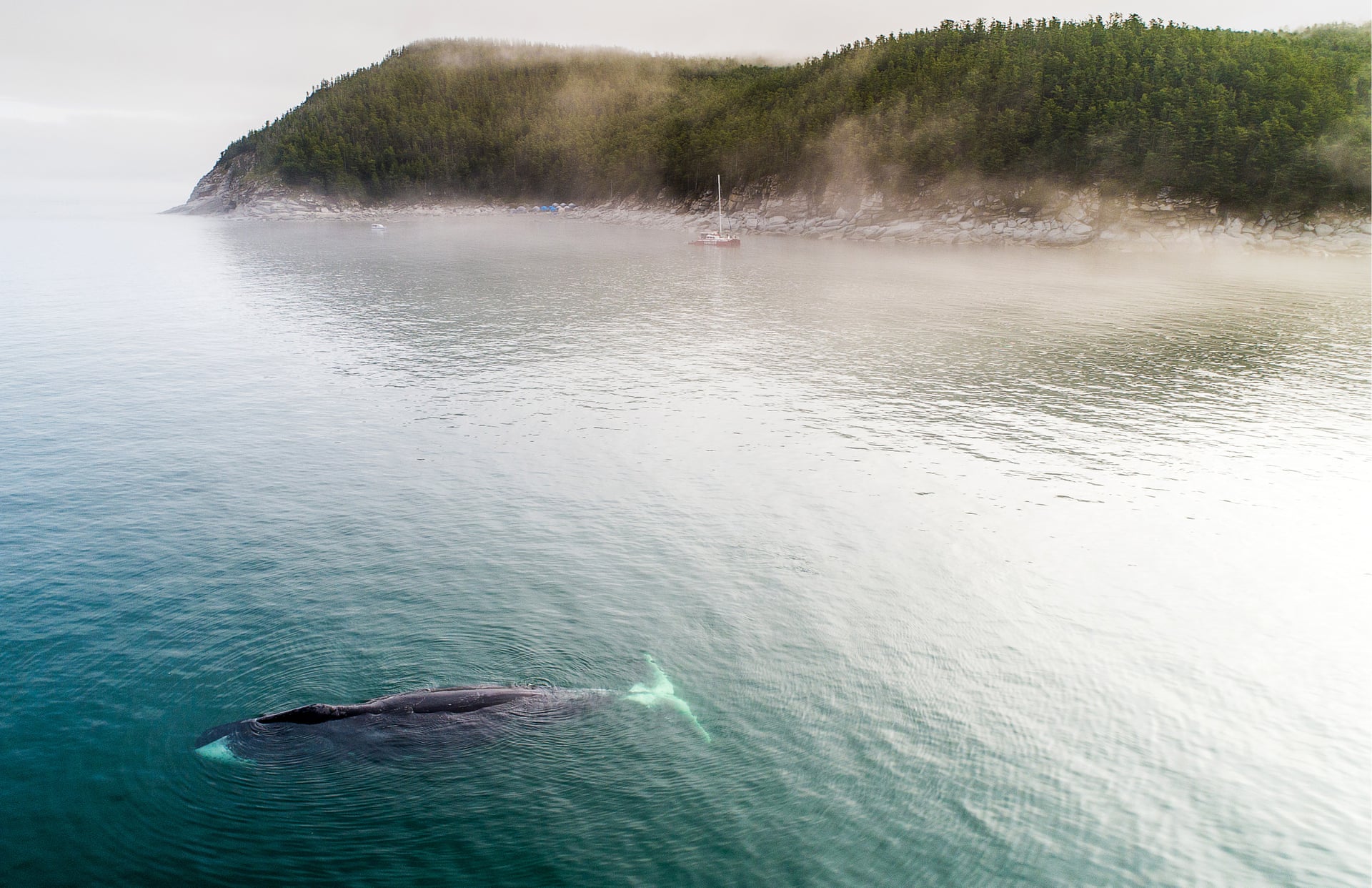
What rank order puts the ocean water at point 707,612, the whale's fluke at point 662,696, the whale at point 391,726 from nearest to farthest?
the ocean water at point 707,612
the whale at point 391,726
the whale's fluke at point 662,696

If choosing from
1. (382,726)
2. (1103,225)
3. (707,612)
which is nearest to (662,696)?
(707,612)

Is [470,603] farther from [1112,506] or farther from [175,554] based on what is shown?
[1112,506]

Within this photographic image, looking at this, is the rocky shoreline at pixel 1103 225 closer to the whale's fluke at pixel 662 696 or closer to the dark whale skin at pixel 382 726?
the whale's fluke at pixel 662 696

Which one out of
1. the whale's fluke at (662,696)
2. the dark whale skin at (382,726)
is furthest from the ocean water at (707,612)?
the dark whale skin at (382,726)

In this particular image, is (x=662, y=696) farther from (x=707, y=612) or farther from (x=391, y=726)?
(x=391, y=726)

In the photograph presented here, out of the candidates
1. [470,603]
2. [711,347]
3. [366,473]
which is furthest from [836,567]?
[711,347]

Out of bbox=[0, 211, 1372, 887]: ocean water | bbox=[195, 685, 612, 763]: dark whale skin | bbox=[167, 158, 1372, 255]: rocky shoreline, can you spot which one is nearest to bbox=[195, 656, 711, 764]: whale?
bbox=[195, 685, 612, 763]: dark whale skin
